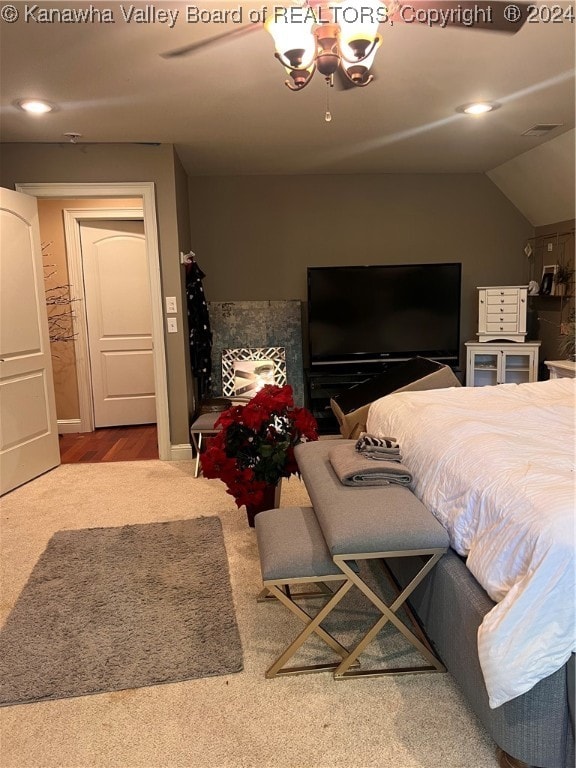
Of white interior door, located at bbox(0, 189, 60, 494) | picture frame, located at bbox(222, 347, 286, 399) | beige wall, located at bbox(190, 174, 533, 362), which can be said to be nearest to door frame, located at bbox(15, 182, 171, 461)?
white interior door, located at bbox(0, 189, 60, 494)

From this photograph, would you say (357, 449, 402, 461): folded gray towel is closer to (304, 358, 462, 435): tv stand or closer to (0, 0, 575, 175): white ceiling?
(0, 0, 575, 175): white ceiling

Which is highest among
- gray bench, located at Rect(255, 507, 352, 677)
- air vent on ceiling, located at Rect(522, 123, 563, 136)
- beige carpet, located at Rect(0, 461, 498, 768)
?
air vent on ceiling, located at Rect(522, 123, 563, 136)

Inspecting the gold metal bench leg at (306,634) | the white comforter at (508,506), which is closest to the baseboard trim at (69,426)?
the white comforter at (508,506)

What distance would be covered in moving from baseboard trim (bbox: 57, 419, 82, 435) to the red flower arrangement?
3221 mm

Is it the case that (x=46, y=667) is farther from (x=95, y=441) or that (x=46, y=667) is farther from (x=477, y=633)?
(x=95, y=441)

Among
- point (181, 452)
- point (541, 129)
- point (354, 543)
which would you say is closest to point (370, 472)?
point (354, 543)

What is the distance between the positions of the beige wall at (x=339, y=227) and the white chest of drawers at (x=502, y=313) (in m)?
0.50

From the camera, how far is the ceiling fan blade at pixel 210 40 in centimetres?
228

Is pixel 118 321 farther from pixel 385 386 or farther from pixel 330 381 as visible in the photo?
pixel 385 386

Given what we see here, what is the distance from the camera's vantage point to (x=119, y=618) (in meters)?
2.31

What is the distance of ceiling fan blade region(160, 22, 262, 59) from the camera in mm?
2277

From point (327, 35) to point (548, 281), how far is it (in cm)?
381

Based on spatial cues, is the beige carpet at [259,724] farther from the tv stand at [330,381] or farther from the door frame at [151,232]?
the tv stand at [330,381]

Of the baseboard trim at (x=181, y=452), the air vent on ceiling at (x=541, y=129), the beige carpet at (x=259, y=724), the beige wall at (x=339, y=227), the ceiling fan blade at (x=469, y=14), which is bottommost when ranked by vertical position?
the beige carpet at (x=259, y=724)
